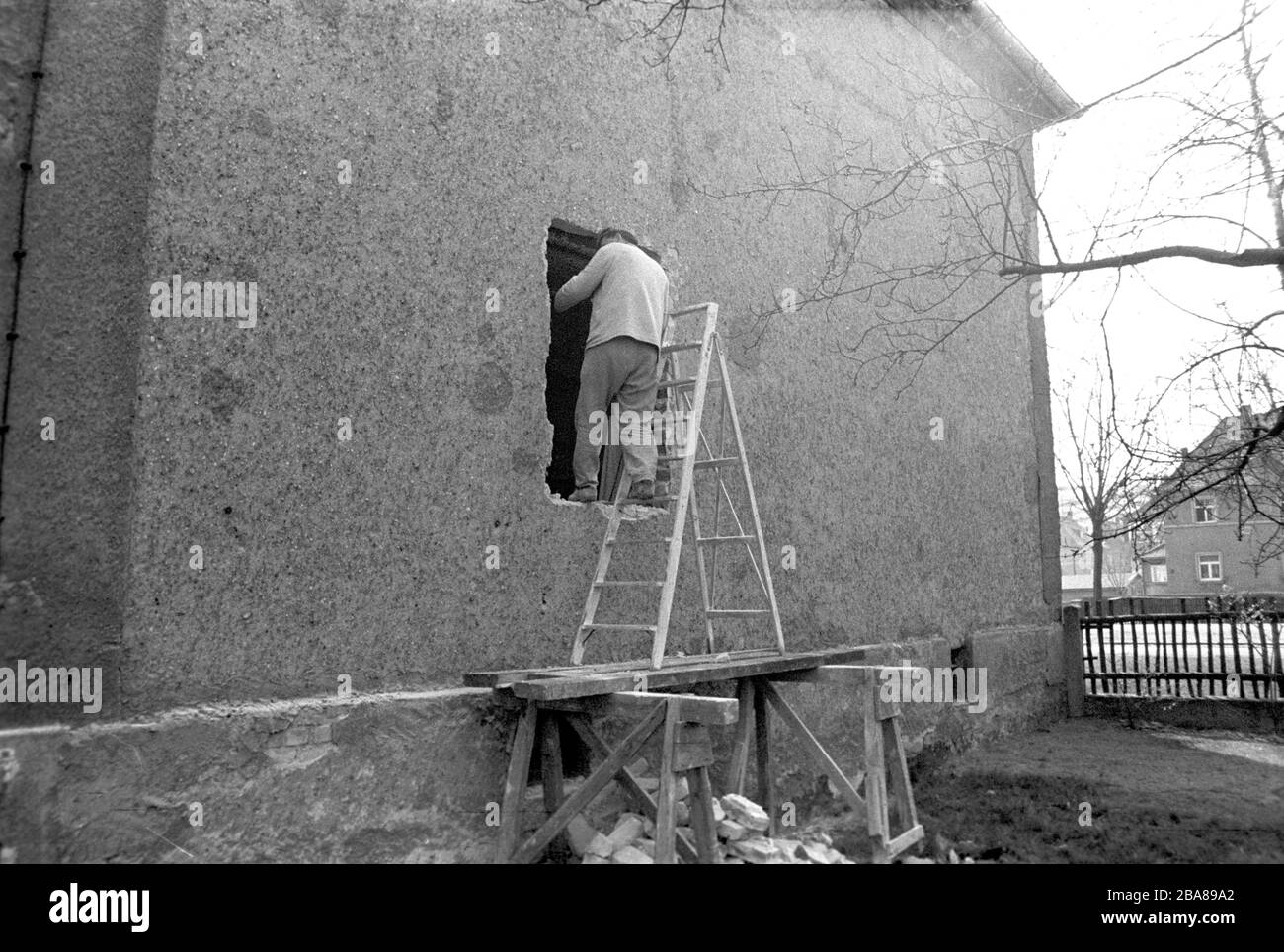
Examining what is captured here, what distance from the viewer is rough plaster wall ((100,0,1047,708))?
338 cm

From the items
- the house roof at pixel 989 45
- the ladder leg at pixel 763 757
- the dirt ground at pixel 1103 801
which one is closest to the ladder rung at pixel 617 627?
the ladder leg at pixel 763 757

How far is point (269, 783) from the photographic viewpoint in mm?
3312

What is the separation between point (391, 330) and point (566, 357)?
1718 mm

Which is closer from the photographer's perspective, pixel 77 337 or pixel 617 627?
pixel 77 337

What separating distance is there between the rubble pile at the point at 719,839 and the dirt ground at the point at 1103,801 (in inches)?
30.0

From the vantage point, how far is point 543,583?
4.33 metres

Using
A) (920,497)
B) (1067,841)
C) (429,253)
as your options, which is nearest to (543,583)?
(429,253)

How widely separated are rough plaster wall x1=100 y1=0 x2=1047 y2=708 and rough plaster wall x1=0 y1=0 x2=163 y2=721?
0.09 meters

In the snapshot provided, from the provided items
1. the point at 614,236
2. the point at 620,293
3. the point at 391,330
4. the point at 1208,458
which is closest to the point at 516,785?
the point at 391,330

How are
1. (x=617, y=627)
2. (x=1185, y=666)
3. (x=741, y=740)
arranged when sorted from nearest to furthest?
(x=617, y=627), (x=741, y=740), (x=1185, y=666)

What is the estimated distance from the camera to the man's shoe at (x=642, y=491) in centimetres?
434

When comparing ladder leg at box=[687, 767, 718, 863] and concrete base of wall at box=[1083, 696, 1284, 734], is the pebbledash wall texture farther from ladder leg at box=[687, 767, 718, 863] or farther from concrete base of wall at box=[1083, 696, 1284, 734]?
concrete base of wall at box=[1083, 696, 1284, 734]

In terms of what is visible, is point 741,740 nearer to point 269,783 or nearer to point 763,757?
point 763,757

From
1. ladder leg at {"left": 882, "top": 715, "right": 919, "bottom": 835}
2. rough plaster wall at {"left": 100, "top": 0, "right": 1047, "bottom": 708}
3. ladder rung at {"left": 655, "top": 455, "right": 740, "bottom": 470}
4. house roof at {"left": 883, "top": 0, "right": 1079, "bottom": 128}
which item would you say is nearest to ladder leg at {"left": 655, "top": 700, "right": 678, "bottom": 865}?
rough plaster wall at {"left": 100, "top": 0, "right": 1047, "bottom": 708}
